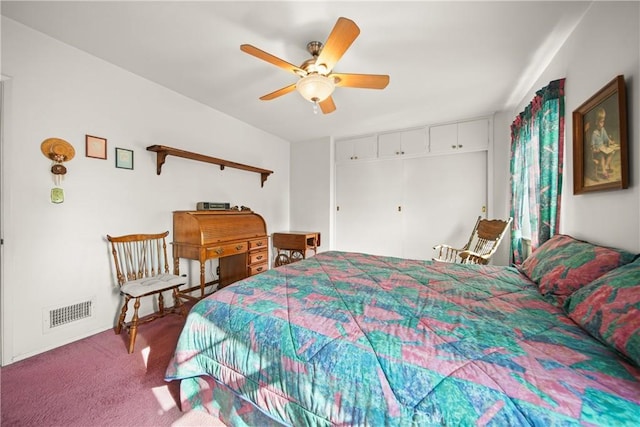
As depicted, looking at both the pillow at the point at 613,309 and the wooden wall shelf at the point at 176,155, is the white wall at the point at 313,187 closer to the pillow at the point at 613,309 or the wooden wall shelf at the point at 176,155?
the wooden wall shelf at the point at 176,155

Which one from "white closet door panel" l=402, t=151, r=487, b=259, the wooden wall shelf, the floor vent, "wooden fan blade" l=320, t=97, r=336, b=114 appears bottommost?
the floor vent

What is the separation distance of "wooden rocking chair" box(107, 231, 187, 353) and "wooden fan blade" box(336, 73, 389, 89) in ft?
7.51

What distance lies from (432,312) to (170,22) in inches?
101

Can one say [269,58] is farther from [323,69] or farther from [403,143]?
[403,143]

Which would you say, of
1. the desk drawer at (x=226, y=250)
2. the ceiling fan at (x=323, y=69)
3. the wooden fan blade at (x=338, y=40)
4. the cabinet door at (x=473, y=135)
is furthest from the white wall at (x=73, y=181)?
the cabinet door at (x=473, y=135)

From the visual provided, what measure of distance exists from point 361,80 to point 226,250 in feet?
7.39

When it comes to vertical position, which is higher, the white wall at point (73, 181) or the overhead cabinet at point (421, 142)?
the overhead cabinet at point (421, 142)

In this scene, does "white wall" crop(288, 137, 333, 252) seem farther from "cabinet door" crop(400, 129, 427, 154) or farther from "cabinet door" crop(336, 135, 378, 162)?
"cabinet door" crop(400, 129, 427, 154)

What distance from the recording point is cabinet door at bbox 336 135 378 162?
4.28m

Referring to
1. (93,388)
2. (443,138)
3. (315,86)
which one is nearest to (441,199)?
(443,138)

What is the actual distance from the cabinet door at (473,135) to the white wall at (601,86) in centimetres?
137

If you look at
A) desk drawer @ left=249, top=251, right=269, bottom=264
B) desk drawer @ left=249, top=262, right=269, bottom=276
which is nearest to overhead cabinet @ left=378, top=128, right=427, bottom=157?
desk drawer @ left=249, top=251, right=269, bottom=264

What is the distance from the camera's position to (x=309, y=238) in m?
4.34

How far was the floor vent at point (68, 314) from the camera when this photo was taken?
6.47 ft
